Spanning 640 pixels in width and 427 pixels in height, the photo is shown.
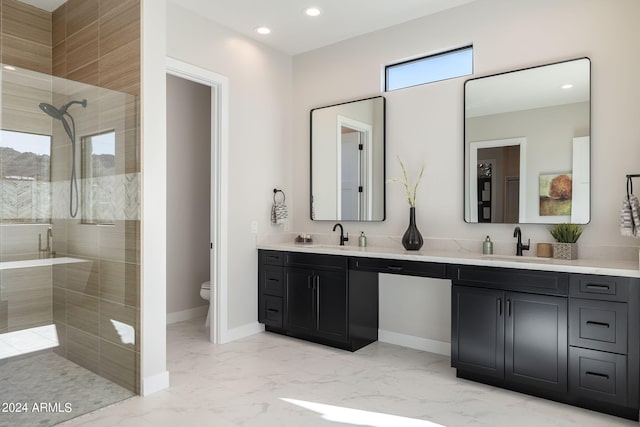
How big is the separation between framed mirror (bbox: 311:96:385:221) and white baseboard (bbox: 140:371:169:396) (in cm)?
208

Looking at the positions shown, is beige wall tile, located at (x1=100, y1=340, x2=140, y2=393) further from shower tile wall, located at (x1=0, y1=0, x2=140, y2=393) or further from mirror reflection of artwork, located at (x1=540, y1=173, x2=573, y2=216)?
mirror reflection of artwork, located at (x1=540, y1=173, x2=573, y2=216)

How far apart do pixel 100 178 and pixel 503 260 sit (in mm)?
2682

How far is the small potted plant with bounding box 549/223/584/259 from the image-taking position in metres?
2.88

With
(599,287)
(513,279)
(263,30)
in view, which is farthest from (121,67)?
(599,287)

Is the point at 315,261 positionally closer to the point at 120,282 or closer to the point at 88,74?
the point at 120,282

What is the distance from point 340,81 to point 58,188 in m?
2.66

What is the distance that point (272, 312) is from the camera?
13.3ft

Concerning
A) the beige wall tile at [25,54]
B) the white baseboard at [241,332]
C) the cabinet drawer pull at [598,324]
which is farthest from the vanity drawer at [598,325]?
A: the beige wall tile at [25,54]

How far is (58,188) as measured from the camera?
2.62m

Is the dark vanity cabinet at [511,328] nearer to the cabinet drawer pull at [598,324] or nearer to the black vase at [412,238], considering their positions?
the cabinet drawer pull at [598,324]

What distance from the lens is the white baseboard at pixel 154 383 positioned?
2744 mm

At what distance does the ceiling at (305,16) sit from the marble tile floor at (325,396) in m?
2.82

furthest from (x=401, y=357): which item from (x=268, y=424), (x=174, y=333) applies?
(x=174, y=333)

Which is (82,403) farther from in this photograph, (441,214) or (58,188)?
(441,214)
